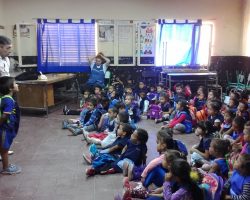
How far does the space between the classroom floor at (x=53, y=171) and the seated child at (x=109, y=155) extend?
3.6 inches

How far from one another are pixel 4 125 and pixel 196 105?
12.0 feet

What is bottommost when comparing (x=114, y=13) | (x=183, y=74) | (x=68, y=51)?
(x=183, y=74)

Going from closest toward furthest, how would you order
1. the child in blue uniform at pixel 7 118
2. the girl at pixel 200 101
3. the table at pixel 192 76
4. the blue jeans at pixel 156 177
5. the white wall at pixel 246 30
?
the blue jeans at pixel 156 177 → the child in blue uniform at pixel 7 118 → the girl at pixel 200 101 → the table at pixel 192 76 → the white wall at pixel 246 30

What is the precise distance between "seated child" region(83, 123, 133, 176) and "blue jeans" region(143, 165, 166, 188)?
0.71 m

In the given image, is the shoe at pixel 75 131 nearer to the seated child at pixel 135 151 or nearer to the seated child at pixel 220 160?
the seated child at pixel 135 151

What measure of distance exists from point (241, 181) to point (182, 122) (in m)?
2.74

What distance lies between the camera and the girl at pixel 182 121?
16.5ft

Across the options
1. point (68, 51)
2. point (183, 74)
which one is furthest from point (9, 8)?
point (183, 74)

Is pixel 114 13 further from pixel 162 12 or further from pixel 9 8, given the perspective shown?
pixel 9 8

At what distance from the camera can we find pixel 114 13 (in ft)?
24.8

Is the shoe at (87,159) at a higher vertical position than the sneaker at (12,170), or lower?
higher

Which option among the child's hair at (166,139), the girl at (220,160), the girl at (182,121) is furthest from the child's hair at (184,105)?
the girl at (220,160)

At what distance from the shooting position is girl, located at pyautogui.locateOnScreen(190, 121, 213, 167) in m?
3.39

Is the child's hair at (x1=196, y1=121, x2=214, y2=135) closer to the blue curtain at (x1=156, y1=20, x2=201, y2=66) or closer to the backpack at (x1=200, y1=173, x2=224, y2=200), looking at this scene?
the backpack at (x1=200, y1=173, x2=224, y2=200)
